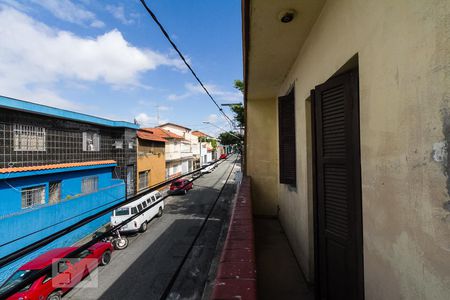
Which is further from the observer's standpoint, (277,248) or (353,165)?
(277,248)

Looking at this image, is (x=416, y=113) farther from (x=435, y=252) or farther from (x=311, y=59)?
(x=311, y=59)

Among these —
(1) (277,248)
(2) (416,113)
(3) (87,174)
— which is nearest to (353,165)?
(2) (416,113)

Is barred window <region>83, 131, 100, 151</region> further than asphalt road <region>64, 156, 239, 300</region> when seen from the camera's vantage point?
Yes

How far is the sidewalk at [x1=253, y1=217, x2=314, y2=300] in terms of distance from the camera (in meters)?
2.92

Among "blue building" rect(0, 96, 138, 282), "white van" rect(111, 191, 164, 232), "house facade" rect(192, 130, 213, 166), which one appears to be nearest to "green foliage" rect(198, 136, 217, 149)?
"house facade" rect(192, 130, 213, 166)

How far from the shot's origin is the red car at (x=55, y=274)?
208 inches

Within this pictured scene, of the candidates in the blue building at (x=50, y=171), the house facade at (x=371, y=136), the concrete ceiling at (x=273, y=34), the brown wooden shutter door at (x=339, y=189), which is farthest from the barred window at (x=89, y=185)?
the brown wooden shutter door at (x=339, y=189)

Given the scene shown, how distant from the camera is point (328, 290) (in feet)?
7.30

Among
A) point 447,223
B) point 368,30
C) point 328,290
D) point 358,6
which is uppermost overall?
point 358,6

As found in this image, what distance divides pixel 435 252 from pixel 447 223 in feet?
0.50

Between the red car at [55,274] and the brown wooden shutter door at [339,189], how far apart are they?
5067 millimetres

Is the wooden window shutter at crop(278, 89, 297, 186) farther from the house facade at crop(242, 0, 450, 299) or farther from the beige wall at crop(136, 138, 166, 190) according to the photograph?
the beige wall at crop(136, 138, 166, 190)

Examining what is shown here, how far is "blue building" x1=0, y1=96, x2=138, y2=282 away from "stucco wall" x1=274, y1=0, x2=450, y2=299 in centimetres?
553

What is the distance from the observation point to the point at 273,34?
269 centimetres
